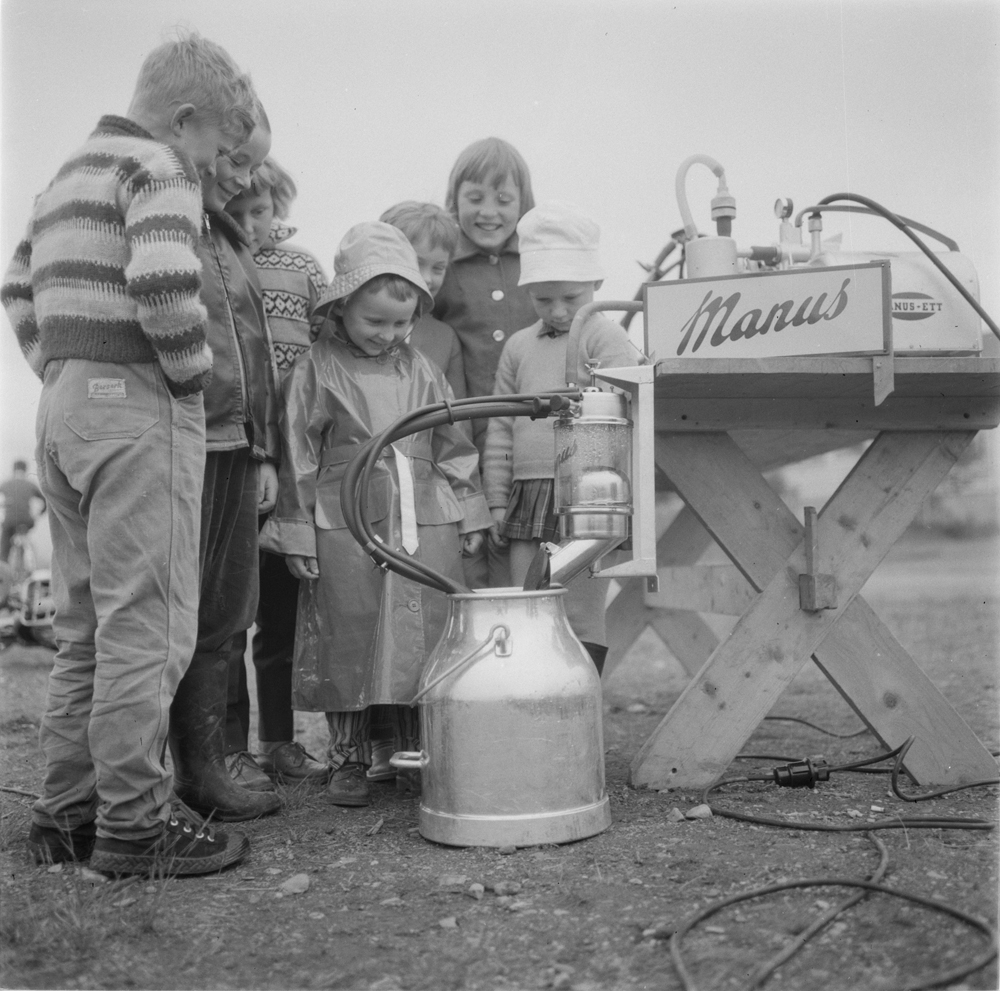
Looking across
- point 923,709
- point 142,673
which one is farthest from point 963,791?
point 142,673

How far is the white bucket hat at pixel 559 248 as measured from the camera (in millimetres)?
2746

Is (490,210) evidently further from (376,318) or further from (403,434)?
(403,434)

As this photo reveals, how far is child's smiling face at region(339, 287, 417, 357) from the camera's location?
8.65ft

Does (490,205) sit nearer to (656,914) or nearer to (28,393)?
(28,393)

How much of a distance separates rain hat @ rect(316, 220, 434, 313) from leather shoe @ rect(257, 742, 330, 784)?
118cm

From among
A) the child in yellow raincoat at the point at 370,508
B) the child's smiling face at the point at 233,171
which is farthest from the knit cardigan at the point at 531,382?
the child's smiling face at the point at 233,171

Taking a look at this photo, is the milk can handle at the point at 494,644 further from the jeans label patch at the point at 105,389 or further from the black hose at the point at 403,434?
the jeans label patch at the point at 105,389

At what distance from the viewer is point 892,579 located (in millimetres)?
10586

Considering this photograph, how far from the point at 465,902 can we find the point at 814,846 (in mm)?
681

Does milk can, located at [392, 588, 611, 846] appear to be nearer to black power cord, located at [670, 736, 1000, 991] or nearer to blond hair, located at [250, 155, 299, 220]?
black power cord, located at [670, 736, 1000, 991]

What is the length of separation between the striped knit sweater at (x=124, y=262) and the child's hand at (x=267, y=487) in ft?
1.89

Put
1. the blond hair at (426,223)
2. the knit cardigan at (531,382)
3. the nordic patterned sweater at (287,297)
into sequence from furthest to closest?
the blond hair at (426,223) → the nordic patterned sweater at (287,297) → the knit cardigan at (531,382)

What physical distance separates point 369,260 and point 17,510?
346 inches

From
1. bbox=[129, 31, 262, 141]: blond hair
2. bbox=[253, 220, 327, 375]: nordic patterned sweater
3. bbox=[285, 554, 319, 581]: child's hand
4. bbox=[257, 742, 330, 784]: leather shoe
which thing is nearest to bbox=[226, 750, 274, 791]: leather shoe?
bbox=[257, 742, 330, 784]: leather shoe
